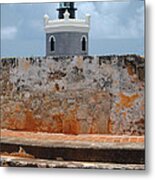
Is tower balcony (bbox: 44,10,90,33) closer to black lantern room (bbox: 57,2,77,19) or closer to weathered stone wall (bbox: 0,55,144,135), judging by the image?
black lantern room (bbox: 57,2,77,19)

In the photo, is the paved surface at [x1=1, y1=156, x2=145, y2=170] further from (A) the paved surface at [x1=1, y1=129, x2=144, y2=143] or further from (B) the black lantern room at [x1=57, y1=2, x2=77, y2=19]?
(B) the black lantern room at [x1=57, y1=2, x2=77, y2=19]

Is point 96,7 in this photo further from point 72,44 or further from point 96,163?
point 96,163

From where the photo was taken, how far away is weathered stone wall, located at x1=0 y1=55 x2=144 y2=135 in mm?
3164

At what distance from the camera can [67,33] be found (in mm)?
3188

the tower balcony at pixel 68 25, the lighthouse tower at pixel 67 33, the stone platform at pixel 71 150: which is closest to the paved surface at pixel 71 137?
the stone platform at pixel 71 150

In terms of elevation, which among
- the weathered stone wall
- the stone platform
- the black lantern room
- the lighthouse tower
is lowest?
the stone platform

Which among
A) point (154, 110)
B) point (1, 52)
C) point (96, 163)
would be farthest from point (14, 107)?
point (154, 110)

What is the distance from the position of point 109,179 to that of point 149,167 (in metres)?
0.21

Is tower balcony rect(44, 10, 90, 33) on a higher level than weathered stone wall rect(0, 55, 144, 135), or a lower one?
higher

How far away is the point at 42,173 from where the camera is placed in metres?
3.26

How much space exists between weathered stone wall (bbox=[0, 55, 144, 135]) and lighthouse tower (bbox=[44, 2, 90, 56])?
1.9 inches

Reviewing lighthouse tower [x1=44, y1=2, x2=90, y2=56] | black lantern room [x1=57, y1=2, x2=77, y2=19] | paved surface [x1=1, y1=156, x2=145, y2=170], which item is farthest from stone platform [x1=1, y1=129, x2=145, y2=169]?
black lantern room [x1=57, y1=2, x2=77, y2=19]

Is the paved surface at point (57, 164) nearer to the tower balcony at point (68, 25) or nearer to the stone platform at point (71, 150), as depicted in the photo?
the stone platform at point (71, 150)

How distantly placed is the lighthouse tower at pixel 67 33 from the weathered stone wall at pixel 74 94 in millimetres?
47
